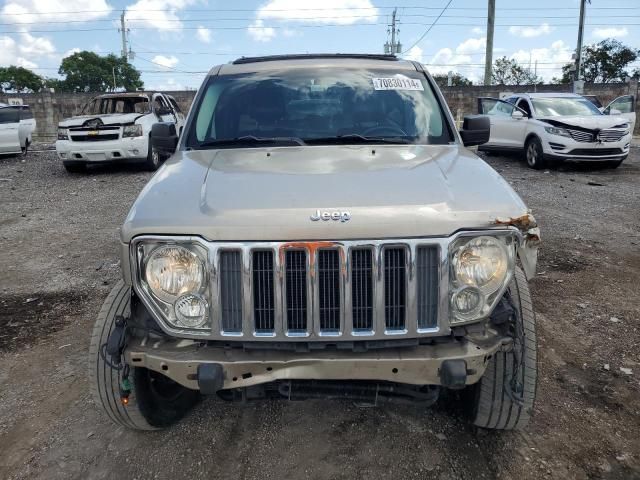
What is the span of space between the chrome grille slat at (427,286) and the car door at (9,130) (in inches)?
594

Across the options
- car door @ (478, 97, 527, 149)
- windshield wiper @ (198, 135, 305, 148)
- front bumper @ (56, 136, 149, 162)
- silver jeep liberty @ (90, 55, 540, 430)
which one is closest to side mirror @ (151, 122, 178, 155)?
windshield wiper @ (198, 135, 305, 148)

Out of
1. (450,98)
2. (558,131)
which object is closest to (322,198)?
(558,131)

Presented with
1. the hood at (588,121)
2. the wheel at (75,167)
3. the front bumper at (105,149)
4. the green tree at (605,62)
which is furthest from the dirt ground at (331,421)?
the green tree at (605,62)

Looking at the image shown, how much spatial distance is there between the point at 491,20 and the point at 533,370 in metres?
29.6

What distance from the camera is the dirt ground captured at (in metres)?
2.69

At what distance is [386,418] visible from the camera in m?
3.08

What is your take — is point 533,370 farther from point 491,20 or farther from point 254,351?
point 491,20

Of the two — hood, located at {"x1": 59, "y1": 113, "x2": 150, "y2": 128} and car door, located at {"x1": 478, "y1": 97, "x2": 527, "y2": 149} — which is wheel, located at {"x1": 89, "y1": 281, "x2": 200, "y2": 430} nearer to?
hood, located at {"x1": 59, "y1": 113, "x2": 150, "y2": 128}

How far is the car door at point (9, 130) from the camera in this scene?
14234 millimetres

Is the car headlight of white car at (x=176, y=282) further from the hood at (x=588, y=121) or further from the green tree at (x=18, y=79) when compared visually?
the green tree at (x=18, y=79)

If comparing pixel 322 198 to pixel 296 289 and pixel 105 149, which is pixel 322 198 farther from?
pixel 105 149

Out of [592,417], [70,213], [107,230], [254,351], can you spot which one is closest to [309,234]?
[254,351]

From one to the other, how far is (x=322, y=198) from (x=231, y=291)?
0.55 meters

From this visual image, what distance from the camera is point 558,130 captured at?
11.8 metres
